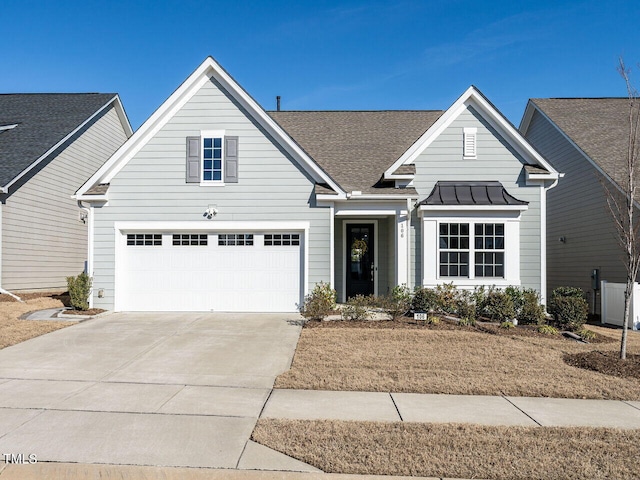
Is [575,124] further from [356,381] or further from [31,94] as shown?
[31,94]

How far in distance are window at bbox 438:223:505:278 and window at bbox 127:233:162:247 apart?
26.2 ft

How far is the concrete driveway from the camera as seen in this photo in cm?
488

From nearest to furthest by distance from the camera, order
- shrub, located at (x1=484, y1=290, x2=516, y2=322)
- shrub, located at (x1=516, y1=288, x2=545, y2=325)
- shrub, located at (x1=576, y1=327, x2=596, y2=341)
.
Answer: shrub, located at (x1=576, y1=327, x2=596, y2=341) < shrub, located at (x1=484, y1=290, x2=516, y2=322) < shrub, located at (x1=516, y1=288, x2=545, y2=325)

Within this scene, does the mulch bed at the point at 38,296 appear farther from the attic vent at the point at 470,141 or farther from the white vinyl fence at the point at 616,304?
the white vinyl fence at the point at 616,304

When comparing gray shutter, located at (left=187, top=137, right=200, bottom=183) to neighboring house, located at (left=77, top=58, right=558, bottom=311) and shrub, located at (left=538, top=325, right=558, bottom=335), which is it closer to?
neighboring house, located at (left=77, top=58, right=558, bottom=311)

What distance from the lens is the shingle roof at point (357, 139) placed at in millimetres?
15414

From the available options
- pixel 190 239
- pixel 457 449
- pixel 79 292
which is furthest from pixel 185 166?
pixel 457 449

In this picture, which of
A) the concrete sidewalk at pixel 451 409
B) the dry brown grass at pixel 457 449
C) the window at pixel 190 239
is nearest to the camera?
the dry brown grass at pixel 457 449

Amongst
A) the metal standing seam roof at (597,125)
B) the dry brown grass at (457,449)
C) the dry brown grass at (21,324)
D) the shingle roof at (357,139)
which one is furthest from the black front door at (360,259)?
the dry brown grass at (457,449)

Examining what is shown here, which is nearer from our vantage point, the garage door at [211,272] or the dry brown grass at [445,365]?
the dry brown grass at [445,365]

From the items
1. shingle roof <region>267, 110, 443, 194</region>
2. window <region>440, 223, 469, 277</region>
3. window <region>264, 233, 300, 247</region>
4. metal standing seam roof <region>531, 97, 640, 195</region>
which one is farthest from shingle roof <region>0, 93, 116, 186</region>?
metal standing seam roof <region>531, 97, 640, 195</region>

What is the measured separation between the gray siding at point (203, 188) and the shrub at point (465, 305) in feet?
14.4

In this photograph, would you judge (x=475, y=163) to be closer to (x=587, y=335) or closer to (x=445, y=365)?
(x=587, y=335)

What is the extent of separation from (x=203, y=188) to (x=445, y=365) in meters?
8.52
